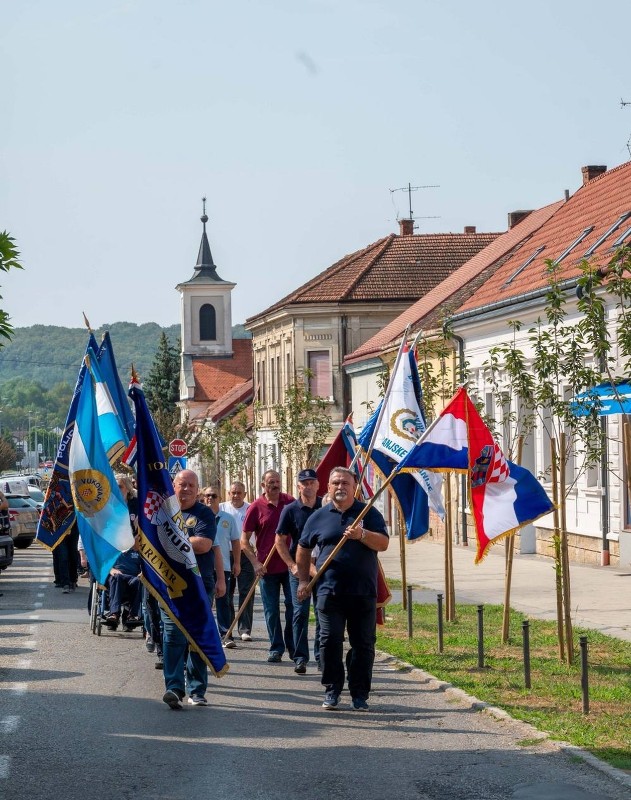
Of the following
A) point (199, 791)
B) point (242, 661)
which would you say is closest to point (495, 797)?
point (199, 791)

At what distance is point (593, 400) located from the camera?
14.7 metres

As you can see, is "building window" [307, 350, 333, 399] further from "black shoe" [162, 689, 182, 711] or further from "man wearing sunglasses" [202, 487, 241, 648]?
"black shoe" [162, 689, 182, 711]

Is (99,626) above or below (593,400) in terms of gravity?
below

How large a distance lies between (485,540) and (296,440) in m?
26.6

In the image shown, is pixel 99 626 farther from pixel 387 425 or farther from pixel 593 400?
pixel 593 400

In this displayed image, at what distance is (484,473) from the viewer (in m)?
15.2

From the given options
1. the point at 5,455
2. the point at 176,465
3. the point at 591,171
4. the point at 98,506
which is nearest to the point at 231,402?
the point at 5,455

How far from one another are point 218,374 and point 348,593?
98600mm

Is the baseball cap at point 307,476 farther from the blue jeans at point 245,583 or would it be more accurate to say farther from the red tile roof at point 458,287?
the red tile roof at point 458,287

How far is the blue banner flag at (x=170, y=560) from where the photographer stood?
12477mm

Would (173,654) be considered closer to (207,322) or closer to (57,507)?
(57,507)

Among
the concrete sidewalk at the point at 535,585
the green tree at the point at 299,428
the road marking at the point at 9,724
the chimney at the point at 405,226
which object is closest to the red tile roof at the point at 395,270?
the chimney at the point at 405,226

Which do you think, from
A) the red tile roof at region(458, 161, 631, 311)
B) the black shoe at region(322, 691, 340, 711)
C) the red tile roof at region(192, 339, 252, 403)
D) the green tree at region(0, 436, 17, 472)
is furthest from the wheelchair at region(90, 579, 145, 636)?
the green tree at region(0, 436, 17, 472)

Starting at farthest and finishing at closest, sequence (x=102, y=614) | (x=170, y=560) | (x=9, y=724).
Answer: (x=102, y=614) < (x=170, y=560) < (x=9, y=724)
